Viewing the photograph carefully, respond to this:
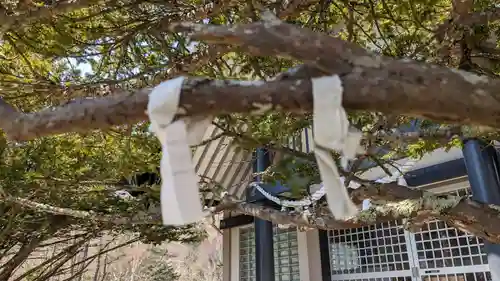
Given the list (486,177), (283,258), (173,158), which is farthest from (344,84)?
(283,258)

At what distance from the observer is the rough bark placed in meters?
1.13

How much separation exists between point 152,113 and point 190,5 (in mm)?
2530

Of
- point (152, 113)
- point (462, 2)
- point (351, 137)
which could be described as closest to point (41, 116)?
point (152, 113)

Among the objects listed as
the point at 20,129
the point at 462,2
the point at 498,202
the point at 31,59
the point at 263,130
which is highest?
the point at 31,59

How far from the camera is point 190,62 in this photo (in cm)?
323

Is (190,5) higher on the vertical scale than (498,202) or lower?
higher

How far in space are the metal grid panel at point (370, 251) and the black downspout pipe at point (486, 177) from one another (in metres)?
2.12

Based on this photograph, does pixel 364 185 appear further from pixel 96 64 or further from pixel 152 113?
pixel 96 64

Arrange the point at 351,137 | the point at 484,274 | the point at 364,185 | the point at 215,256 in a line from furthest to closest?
1. the point at 215,256
2. the point at 484,274
3. the point at 364,185
4. the point at 351,137

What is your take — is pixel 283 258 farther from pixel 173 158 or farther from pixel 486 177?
pixel 173 158

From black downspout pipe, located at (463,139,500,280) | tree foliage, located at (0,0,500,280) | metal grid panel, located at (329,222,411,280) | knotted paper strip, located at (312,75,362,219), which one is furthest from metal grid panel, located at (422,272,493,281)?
knotted paper strip, located at (312,75,362,219)

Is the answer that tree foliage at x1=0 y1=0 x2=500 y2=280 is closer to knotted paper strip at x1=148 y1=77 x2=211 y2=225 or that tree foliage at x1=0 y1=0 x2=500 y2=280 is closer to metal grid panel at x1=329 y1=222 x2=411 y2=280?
knotted paper strip at x1=148 y1=77 x2=211 y2=225

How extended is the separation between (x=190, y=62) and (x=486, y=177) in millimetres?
3854

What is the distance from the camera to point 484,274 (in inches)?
223
